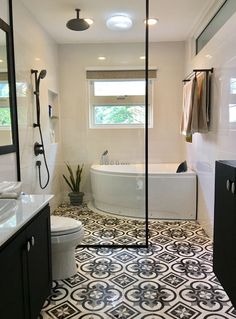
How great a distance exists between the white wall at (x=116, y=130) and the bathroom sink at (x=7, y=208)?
2.24 metres

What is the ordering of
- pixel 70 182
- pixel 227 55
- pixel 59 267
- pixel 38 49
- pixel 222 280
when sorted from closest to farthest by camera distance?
pixel 222 280, pixel 59 267, pixel 227 55, pixel 38 49, pixel 70 182

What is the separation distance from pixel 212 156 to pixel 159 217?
4.02 feet

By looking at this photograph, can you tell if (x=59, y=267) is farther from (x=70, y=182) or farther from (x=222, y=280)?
(x=70, y=182)

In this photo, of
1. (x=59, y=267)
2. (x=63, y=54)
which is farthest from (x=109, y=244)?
(x=63, y=54)

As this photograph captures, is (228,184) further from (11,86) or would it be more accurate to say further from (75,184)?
(75,184)

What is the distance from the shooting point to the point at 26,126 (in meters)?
2.92

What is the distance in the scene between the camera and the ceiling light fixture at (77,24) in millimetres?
3278

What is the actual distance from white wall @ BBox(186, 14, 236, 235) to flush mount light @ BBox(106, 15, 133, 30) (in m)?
0.96

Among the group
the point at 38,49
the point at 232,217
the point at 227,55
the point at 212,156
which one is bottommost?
the point at 232,217

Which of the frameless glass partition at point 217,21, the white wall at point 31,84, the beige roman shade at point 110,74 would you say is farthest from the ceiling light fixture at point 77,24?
the frameless glass partition at point 217,21

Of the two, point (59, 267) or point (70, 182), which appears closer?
point (59, 267)

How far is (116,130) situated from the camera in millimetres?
4270

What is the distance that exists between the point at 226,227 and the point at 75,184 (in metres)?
2.91

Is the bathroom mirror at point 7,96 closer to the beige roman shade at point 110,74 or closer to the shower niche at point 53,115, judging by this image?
the shower niche at point 53,115
